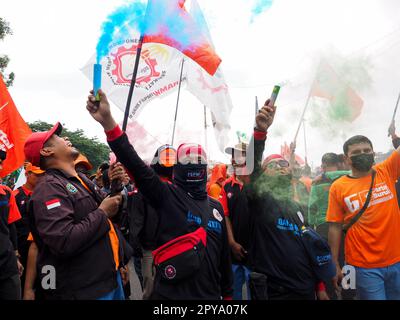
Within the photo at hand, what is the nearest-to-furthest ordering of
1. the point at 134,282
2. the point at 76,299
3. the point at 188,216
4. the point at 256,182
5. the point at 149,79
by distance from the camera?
the point at 76,299
the point at 188,216
the point at 256,182
the point at 149,79
the point at 134,282

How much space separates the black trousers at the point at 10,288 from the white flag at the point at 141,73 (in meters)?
2.75

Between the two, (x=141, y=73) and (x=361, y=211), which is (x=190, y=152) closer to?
(x=361, y=211)

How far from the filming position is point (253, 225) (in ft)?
10.8

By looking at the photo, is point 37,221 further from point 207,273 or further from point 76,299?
point 207,273

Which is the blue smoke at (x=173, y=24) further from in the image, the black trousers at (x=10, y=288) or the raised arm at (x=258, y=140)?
the black trousers at (x=10, y=288)

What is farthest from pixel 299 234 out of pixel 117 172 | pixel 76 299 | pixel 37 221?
pixel 37 221

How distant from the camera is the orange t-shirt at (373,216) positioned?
134 inches

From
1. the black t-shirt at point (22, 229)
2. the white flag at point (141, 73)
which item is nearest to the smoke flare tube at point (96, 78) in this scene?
the white flag at point (141, 73)

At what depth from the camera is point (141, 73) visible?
5.35 meters

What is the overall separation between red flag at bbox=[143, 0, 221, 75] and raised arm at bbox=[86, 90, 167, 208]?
1418mm

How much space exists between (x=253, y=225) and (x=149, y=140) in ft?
11.1

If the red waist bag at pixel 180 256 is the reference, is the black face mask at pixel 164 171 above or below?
above

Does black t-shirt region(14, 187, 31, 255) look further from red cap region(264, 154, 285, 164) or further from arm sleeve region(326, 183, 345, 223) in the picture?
arm sleeve region(326, 183, 345, 223)

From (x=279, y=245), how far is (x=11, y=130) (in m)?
4.00
